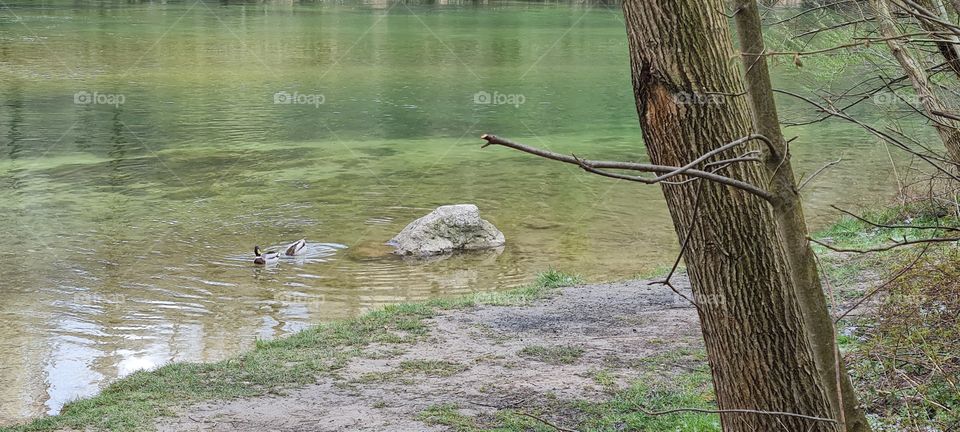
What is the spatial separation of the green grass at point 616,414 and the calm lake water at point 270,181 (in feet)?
12.1

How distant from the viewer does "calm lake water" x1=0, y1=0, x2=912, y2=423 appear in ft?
35.3

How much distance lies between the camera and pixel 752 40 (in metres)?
2.85

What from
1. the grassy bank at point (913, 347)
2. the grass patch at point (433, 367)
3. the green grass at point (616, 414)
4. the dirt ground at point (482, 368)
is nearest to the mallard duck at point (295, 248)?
the dirt ground at point (482, 368)

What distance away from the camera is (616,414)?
20.7ft

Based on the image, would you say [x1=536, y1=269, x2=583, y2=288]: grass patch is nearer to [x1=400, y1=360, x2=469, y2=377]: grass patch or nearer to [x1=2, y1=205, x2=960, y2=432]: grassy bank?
[x1=2, y1=205, x2=960, y2=432]: grassy bank

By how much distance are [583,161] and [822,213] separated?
1458 centimetres

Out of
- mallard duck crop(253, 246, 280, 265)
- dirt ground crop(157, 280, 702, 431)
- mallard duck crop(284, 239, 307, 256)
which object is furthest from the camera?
mallard duck crop(284, 239, 307, 256)

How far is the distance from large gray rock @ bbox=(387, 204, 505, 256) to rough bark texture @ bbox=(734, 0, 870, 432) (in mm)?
10713

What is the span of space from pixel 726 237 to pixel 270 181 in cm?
1566

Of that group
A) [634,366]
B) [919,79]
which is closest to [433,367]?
[634,366]

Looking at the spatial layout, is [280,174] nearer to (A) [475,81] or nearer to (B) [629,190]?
(B) [629,190]

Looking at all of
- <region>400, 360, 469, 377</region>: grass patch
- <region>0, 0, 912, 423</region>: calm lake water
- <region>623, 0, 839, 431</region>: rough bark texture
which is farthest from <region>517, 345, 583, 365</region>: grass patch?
<region>623, 0, 839, 431</region>: rough bark texture

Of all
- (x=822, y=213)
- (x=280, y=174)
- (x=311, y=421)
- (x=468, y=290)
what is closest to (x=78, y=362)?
(x=311, y=421)

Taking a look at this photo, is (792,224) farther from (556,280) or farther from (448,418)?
(556,280)
